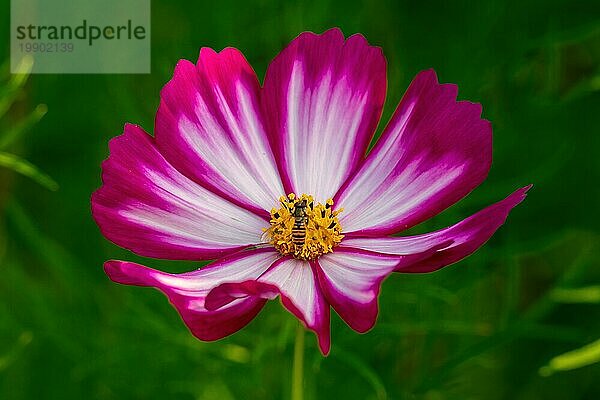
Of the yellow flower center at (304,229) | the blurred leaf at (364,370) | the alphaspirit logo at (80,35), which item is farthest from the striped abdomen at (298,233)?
the alphaspirit logo at (80,35)

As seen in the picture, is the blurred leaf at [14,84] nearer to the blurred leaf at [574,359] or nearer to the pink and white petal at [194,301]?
the pink and white petal at [194,301]

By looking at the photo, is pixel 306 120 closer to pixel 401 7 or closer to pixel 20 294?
pixel 401 7

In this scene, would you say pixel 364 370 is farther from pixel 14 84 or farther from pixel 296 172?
pixel 14 84

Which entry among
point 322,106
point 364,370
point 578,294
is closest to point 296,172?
point 322,106

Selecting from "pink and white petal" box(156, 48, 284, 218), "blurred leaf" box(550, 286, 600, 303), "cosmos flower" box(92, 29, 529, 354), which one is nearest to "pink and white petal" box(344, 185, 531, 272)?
"cosmos flower" box(92, 29, 529, 354)

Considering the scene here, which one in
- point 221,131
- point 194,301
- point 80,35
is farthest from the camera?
point 80,35

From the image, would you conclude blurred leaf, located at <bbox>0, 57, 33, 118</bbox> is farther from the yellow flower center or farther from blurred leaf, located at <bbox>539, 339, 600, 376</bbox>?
blurred leaf, located at <bbox>539, 339, 600, 376</bbox>

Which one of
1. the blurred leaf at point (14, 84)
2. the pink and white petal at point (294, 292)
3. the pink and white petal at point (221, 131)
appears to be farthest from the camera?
the blurred leaf at point (14, 84)
